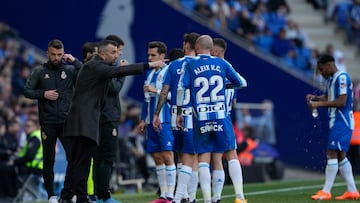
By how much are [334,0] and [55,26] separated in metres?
11.5

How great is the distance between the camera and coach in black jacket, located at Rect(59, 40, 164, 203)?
1358 cm

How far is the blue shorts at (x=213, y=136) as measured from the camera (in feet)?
45.4

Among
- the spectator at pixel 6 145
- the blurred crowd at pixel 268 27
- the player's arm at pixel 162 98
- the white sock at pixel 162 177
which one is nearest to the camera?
the player's arm at pixel 162 98

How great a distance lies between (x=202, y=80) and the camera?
13867mm

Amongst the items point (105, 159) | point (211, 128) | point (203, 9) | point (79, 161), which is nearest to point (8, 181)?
point (105, 159)

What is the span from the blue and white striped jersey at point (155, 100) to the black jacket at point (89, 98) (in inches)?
76.0

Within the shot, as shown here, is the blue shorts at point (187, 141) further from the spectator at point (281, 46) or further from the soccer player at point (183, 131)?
the spectator at point (281, 46)

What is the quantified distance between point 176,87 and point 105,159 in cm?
147

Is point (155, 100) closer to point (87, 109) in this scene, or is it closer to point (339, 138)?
point (87, 109)

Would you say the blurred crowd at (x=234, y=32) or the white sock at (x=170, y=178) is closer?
the white sock at (x=170, y=178)

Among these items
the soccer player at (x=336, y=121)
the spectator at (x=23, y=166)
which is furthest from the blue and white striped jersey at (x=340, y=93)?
the spectator at (x=23, y=166)

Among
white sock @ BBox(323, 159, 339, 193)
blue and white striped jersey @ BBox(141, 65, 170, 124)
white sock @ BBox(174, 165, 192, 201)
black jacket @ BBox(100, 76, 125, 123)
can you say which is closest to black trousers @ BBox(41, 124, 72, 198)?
black jacket @ BBox(100, 76, 125, 123)

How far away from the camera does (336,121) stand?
1612 cm

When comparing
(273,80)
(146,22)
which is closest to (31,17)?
(146,22)
